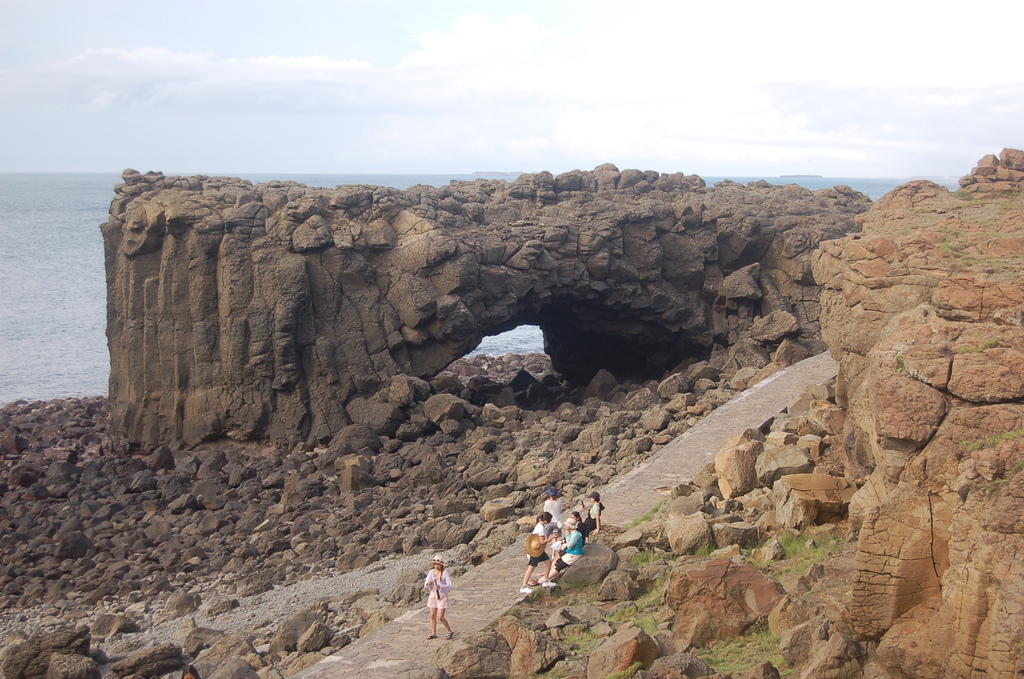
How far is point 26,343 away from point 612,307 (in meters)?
48.8

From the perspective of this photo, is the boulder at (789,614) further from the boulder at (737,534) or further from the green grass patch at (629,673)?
the boulder at (737,534)

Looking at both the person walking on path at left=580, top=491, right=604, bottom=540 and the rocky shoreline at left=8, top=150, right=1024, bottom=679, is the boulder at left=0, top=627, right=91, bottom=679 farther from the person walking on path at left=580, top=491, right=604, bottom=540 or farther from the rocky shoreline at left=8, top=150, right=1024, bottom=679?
the person walking on path at left=580, top=491, right=604, bottom=540

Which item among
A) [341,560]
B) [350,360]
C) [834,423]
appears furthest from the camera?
[350,360]

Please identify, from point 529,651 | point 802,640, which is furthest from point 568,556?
point 802,640

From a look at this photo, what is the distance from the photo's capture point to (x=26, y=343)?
6456cm

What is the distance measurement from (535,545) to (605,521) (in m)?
3.45

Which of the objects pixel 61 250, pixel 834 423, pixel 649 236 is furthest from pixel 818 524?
pixel 61 250

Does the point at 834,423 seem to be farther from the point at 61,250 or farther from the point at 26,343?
the point at 61,250

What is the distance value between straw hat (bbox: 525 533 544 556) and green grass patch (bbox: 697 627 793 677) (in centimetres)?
351

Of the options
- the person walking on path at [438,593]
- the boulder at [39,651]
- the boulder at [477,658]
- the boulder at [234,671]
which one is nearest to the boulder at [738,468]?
the person walking on path at [438,593]

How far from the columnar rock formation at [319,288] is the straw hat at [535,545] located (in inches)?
560

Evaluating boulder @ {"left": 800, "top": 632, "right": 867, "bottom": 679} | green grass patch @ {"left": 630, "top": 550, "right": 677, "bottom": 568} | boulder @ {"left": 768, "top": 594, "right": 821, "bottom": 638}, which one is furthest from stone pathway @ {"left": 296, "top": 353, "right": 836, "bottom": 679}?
boulder @ {"left": 800, "top": 632, "right": 867, "bottom": 679}

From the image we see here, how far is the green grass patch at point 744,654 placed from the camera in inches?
395

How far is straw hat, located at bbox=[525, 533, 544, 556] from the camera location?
541 inches
